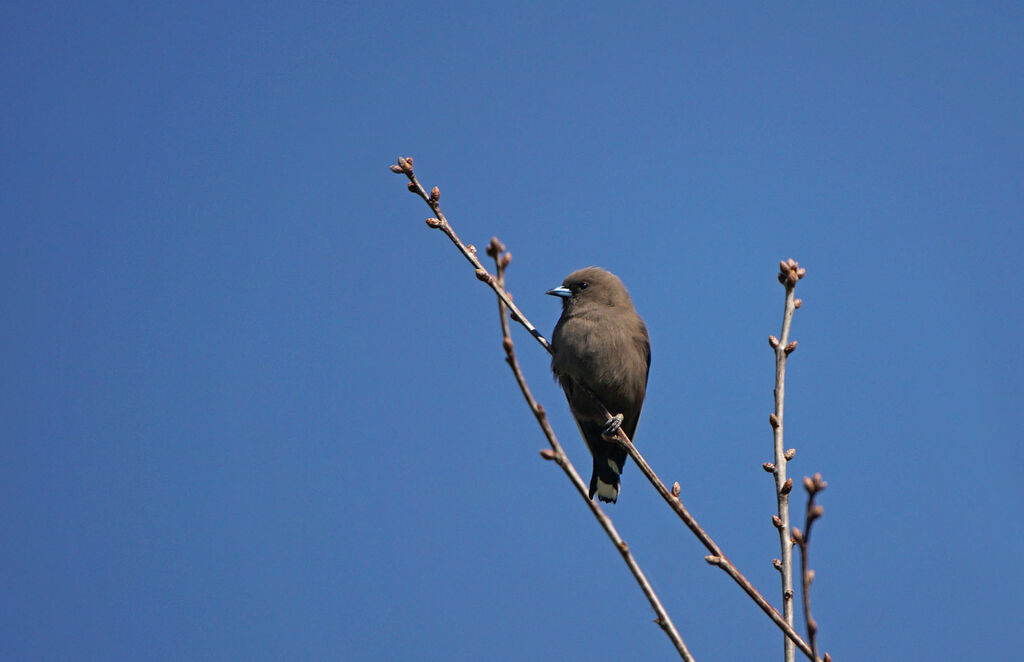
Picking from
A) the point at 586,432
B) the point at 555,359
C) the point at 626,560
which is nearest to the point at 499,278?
the point at 626,560

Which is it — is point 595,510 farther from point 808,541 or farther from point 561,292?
point 561,292

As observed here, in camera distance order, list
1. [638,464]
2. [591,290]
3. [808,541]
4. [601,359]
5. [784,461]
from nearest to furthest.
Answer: [808,541]
[784,461]
[638,464]
[601,359]
[591,290]

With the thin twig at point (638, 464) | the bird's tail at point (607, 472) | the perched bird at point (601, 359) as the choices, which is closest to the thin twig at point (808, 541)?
the thin twig at point (638, 464)

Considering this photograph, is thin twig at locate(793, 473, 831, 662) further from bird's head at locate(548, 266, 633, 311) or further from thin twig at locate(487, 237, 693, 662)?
bird's head at locate(548, 266, 633, 311)

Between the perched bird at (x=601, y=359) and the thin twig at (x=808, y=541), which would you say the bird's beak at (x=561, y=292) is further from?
the thin twig at (x=808, y=541)

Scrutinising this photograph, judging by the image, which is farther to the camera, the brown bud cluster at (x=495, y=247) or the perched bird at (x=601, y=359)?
the perched bird at (x=601, y=359)

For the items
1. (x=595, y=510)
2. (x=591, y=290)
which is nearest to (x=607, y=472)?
(x=591, y=290)

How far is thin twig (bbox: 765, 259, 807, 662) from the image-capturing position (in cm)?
302

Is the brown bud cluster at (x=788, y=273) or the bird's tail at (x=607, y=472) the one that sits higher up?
the bird's tail at (x=607, y=472)

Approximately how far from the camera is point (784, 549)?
3074 mm

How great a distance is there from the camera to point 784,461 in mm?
3217

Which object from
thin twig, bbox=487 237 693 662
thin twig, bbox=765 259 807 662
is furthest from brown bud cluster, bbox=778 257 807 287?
thin twig, bbox=487 237 693 662

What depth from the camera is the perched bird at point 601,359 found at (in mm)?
6477

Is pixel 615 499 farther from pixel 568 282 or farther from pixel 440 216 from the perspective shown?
pixel 440 216
